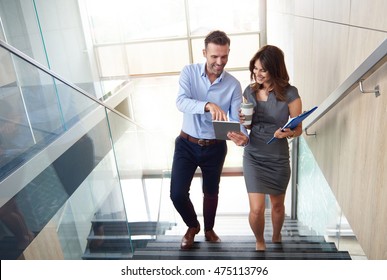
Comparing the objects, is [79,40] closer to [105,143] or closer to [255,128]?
[105,143]

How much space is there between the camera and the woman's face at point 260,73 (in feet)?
7.20

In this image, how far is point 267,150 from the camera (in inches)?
93.4

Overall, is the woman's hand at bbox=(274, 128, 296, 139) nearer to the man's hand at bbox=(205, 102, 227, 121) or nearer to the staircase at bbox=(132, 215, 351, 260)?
the man's hand at bbox=(205, 102, 227, 121)

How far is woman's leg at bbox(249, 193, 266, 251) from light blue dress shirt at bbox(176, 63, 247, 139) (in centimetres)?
51

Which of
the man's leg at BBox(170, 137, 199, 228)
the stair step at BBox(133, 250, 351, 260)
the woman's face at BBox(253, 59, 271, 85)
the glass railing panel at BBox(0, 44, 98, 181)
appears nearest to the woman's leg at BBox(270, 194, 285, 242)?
the stair step at BBox(133, 250, 351, 260)

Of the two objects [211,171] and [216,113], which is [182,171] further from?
[216,113]

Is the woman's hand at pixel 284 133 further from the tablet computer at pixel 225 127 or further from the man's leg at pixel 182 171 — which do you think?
the man's leg at pixel 182 171

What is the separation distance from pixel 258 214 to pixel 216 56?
48.0 inches

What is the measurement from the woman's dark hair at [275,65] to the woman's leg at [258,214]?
764mm

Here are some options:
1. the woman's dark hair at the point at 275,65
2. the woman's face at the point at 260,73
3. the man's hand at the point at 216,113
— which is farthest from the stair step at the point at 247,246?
the woman's face at the point at 260,73

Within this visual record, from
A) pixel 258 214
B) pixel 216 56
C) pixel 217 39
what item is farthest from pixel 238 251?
pixel 217 39

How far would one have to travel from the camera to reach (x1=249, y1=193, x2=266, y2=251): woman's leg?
246cm
